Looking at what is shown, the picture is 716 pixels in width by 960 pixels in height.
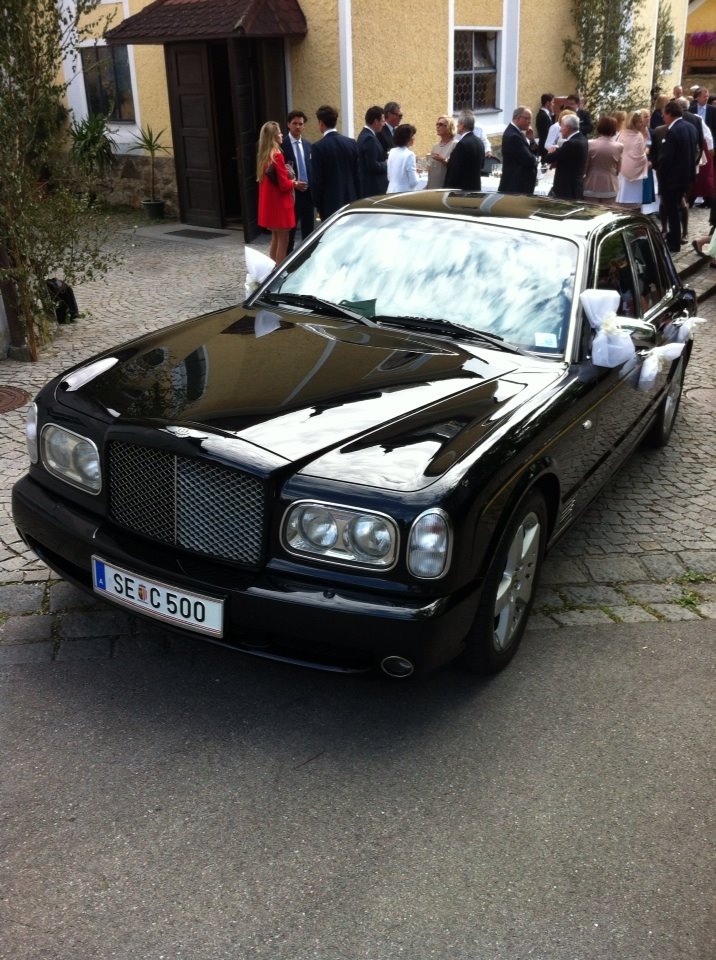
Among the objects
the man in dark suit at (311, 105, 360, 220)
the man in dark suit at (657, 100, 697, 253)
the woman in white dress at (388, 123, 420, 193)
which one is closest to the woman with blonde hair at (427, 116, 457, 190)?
the woman in white dress at (388, 123, 420, 193)

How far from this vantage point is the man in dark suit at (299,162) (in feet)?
36.2

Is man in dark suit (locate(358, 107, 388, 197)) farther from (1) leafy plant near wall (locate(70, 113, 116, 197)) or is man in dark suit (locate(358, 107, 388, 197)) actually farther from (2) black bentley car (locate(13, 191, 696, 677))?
(2) black bentley car (locate(13, 191, 696, 677))

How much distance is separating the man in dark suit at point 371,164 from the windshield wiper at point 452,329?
274 inches

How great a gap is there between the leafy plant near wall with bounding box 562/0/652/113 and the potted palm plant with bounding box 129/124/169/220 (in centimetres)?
813

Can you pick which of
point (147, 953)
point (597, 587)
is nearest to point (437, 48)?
point (597, 587)

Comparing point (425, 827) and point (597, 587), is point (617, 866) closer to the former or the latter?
point (425, 827)

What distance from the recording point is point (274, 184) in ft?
34.0

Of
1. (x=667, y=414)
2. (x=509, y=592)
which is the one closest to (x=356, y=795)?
(x=509, y=592)

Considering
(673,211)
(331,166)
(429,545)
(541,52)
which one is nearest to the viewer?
(429,545)

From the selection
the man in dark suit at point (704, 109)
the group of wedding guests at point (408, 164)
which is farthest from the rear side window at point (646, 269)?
the man in dark suit at point (704, 109)

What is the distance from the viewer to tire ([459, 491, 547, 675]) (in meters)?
3.31

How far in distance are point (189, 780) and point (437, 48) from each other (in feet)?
44.5

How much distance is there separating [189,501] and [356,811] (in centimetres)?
113

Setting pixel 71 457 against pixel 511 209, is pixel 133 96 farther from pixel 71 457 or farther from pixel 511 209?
pixel 71 457
